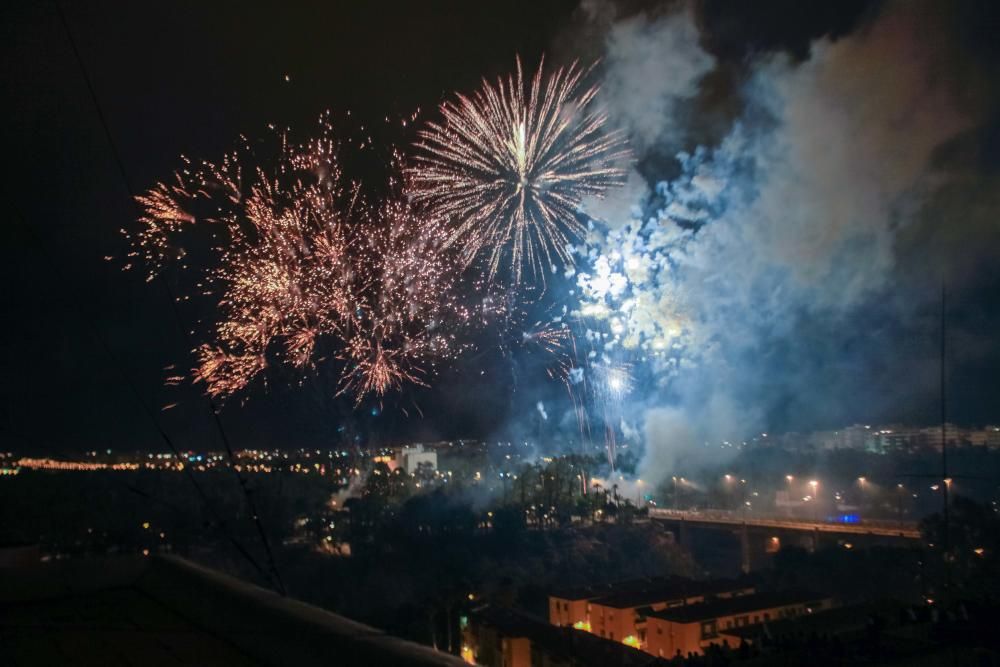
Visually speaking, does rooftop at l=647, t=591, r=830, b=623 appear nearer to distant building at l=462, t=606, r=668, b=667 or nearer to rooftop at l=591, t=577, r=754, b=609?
rooftop at l=591, t=577, r=754, b=609

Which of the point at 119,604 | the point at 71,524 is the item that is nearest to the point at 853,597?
the point at 119,604

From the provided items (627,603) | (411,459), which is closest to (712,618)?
(627,603)

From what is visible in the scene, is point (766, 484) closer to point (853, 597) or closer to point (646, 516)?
point (646, 516)

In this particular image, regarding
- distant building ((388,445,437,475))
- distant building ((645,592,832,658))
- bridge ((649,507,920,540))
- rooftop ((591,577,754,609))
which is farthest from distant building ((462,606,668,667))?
distant building ((388,445,437,475))

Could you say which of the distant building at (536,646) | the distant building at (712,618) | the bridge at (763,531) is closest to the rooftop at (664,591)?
the distant building at (712,618)

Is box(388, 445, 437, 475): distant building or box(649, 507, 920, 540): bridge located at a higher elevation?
box(388, 445, 437, 475): distant building

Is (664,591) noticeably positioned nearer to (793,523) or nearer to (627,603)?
(627,603)
